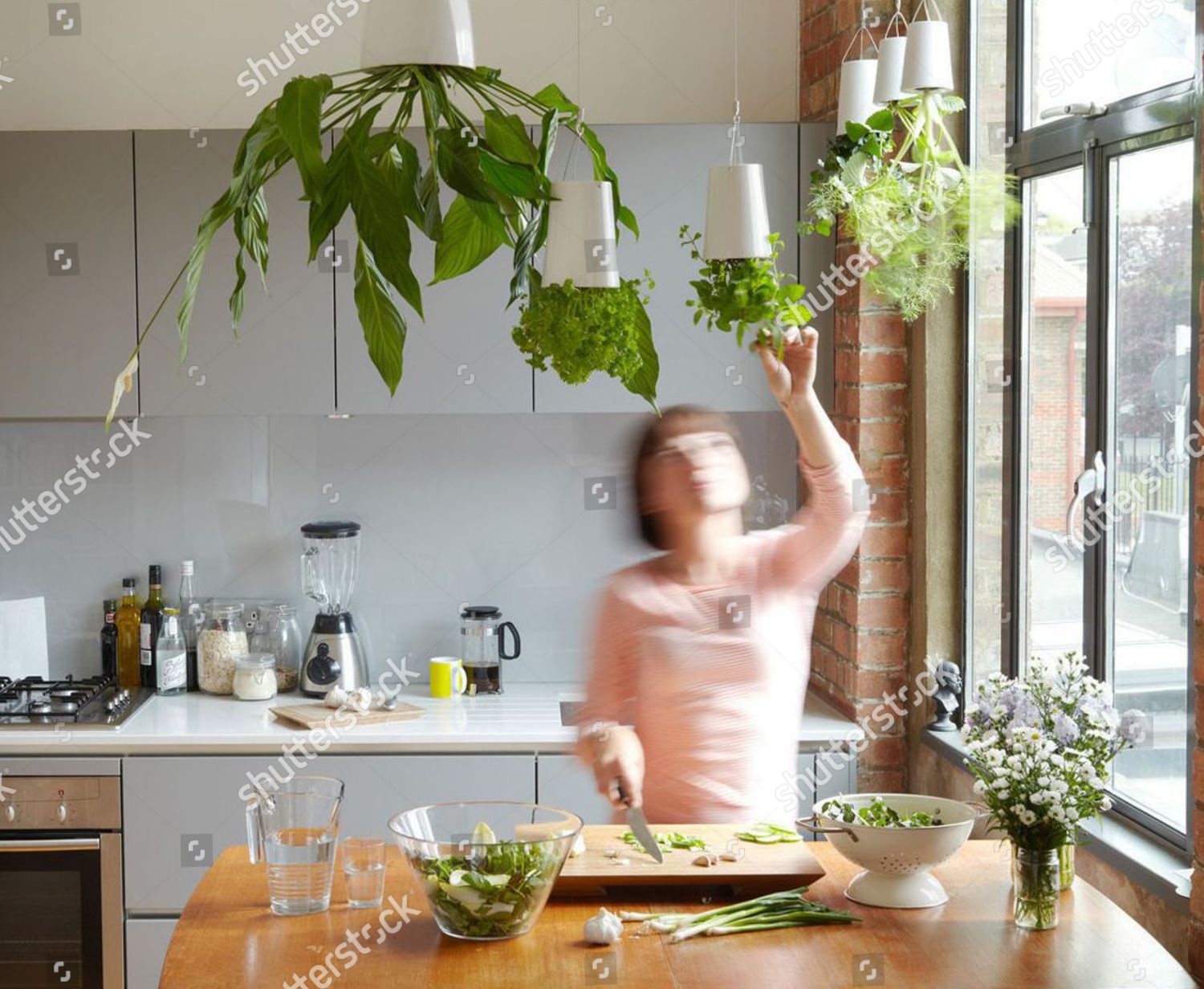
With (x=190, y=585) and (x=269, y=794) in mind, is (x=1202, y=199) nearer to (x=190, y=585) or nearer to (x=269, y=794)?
(x=269, y=794)

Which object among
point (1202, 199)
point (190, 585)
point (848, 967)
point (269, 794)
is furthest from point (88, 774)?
point (1202, 199)

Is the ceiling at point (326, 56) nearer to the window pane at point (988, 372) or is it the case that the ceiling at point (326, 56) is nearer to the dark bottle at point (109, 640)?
the window pane at point (988, 372)

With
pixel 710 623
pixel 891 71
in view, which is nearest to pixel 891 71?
pixel 891 71

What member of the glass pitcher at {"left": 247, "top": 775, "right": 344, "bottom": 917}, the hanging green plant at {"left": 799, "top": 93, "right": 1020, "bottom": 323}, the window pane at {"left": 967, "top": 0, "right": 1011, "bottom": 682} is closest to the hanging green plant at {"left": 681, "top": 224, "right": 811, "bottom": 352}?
the glass pitcher at {"left": 247, "top": 775, "right": 344, "bottom": 917}

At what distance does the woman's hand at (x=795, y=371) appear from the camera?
2.17m

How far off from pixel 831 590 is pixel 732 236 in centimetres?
214

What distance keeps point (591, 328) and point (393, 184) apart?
367mm

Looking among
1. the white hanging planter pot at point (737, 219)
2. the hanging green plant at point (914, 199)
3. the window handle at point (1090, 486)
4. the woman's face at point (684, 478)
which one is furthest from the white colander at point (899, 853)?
the hanging green plant at point (914, 199)

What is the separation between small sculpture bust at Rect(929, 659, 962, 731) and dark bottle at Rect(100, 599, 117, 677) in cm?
218

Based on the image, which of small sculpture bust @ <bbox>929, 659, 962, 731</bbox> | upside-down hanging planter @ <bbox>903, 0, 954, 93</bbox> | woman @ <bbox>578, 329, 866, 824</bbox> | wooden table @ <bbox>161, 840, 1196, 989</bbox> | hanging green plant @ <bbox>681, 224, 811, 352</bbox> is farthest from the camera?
small sculpture bust @ <bbox>929, 659, 962, 731</bbox>

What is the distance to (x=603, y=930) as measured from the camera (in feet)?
6.36

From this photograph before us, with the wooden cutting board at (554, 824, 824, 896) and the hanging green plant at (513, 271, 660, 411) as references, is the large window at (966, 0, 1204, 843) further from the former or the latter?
the hanging green plant at (513, 271, 660, 411)

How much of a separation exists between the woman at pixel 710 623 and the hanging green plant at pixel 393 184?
48.2 inches

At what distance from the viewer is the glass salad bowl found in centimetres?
190
